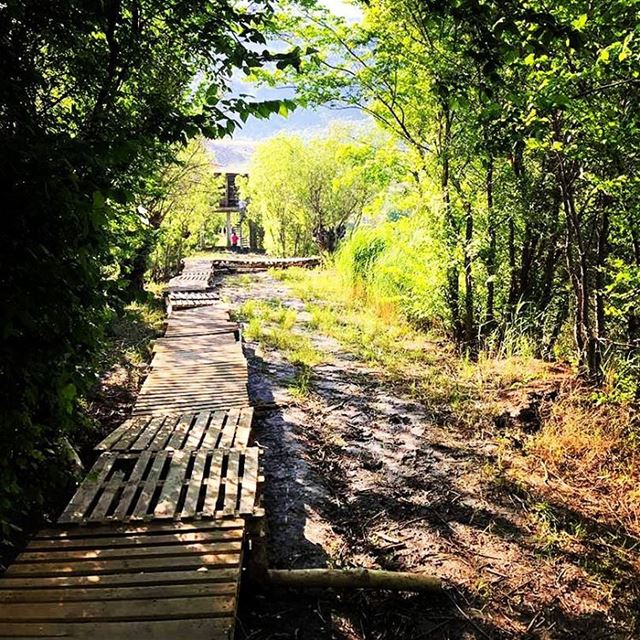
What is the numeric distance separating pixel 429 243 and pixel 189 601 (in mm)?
5780

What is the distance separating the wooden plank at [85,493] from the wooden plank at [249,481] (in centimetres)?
83

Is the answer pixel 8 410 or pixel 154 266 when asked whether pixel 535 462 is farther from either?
pixel 154 266

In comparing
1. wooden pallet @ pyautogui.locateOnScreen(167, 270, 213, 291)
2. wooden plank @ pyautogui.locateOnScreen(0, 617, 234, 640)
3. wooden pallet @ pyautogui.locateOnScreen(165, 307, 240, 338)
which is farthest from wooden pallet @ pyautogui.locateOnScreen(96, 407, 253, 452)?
wooden pallet @ pyautogui.locateOnScreen(167, 270, 213, 291)

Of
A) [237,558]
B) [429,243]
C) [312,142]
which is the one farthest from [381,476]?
[312,142]

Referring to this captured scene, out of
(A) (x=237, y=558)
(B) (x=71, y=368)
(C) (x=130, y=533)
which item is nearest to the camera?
(B) (x=71, y=368)

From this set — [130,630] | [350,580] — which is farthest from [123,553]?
[350,580]

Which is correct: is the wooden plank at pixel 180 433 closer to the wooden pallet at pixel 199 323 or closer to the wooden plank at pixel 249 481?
the wooden plank at pixel 249 481

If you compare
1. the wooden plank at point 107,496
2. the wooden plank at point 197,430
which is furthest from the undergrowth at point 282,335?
the wooden plank at point 107,496

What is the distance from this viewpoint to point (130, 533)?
2889 millimetres

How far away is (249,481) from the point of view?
3.36 meters

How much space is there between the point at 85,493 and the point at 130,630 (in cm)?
127

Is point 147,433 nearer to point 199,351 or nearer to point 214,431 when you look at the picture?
point 214,431

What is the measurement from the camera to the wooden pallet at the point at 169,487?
3051 millimetres

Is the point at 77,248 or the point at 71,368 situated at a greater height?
the point at 77,248
